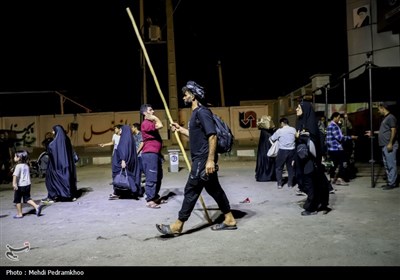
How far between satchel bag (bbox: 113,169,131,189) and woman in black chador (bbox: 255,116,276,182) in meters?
3.83

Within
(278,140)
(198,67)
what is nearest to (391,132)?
(278,140)


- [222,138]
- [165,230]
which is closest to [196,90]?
[222,138]

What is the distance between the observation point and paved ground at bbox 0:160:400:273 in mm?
4129

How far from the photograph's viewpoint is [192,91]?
16.9 ft

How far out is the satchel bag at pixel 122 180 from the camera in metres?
8.09

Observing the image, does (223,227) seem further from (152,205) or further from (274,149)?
(274,149)

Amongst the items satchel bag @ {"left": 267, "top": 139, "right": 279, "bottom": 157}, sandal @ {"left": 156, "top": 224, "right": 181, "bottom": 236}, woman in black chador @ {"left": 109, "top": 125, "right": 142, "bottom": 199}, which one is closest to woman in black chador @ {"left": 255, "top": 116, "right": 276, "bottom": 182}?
satchel bag @ {"left": 267, "top": 139, "right": 279, "bottom": 157}

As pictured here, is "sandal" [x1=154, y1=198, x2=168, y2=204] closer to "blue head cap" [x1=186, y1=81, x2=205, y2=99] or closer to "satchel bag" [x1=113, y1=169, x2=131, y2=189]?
"satchel bag" [x1=113, y1=169, x2=131, y2=189]

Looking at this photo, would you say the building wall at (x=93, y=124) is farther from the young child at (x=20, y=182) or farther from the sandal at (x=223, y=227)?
the sandal at (x=223, y=227)

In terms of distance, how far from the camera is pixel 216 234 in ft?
16.7
